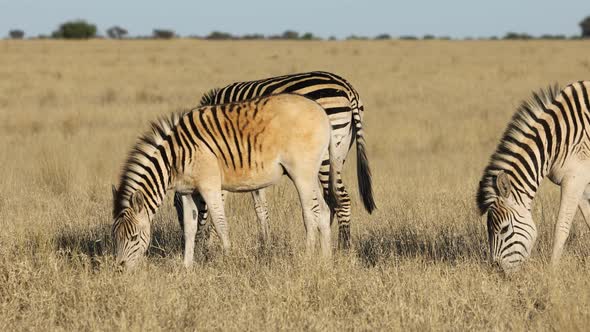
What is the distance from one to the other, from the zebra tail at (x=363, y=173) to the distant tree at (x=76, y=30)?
236 ft

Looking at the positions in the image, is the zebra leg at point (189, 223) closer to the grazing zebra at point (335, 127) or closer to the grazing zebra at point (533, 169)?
the grazing zebra at point (335, 127)

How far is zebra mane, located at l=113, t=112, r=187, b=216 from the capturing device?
669 cm

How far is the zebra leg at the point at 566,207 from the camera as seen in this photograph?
6.44 meters

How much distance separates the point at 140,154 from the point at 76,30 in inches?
2958

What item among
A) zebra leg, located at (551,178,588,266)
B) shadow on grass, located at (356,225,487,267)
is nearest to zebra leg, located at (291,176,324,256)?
shadow on grass, located at (356,225,487,267)

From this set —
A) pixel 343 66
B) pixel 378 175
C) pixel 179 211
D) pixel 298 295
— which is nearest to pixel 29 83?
pixel 343 66

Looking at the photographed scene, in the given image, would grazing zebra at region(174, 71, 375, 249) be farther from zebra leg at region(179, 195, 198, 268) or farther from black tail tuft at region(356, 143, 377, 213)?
zebra leg at region(179, 195, 198, 268)

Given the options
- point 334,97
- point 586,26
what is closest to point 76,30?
point 586,26

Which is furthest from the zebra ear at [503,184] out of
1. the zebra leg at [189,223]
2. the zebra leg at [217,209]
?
the zebra leg at [189,223]

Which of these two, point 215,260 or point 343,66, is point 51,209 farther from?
point 343,66

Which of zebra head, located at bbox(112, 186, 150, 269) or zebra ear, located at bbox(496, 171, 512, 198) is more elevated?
zebra ear, located at bbox(496, 171, 512, 198)

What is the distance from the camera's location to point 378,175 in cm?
1172

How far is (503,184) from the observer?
6215 millimetres

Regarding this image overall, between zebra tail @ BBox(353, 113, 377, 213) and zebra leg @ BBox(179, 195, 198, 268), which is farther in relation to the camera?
zebra tail @ BBox(353, 113, 377, 213)
